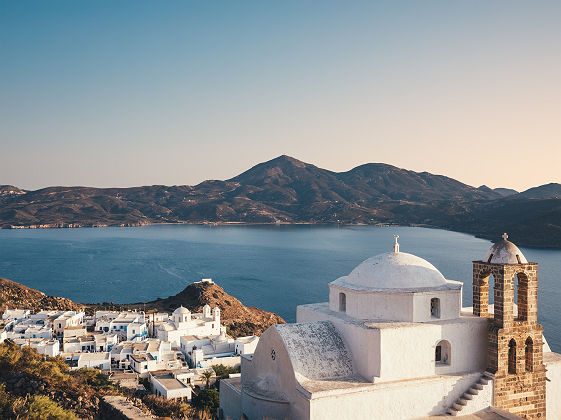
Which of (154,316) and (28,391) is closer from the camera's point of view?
(28,391)

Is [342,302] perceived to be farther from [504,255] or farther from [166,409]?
[166,409]

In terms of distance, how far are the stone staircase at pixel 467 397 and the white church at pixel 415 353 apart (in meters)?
0.02

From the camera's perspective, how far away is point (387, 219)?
5925 inches

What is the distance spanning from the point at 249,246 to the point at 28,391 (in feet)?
303

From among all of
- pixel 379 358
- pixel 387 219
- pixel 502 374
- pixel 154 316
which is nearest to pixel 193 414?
pixel 379 358

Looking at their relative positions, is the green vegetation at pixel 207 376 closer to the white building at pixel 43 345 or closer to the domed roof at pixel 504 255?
the white building at pixel 43 345

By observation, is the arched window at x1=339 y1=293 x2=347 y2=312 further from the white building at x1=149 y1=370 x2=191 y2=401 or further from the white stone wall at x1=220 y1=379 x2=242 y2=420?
the white building at x1=149 y1=370 x2=191 y2=401

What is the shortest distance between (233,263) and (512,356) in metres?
69.0

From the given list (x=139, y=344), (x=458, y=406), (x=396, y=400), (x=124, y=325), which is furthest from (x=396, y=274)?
(x=124, y=325)

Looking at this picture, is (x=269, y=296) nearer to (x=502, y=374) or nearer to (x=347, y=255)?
(x=347, y=255)

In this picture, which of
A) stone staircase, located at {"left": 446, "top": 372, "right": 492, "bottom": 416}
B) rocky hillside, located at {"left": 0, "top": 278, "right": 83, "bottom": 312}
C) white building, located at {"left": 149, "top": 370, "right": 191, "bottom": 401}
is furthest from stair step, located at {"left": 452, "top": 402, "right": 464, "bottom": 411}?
rocky hillside, located at {"left": 0, "top": 278, "right": 83, "bottom": 312}

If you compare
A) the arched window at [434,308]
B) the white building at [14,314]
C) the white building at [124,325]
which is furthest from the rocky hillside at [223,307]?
the arched window at [434,308]

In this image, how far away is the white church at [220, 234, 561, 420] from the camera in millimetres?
10742

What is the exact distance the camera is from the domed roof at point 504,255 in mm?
11695
